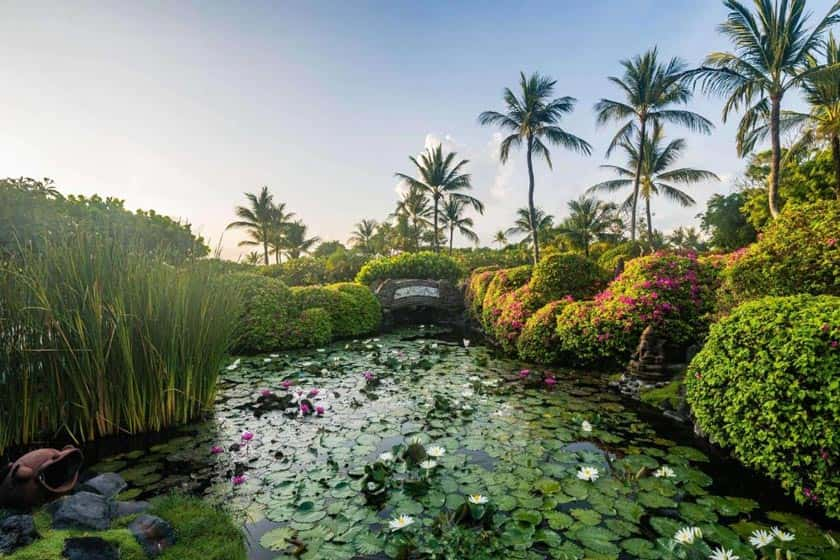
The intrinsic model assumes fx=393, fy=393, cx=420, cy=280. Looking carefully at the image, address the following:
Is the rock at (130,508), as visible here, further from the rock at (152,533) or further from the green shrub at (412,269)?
the green shrub at (412,269)

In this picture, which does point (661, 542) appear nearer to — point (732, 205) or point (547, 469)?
point (547, 469)

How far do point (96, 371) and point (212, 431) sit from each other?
4.10 feet

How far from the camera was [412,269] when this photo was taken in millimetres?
17344

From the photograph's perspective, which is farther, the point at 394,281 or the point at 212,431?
the point at 394,281

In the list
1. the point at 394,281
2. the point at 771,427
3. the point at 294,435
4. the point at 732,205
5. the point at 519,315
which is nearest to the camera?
the point at 771,427

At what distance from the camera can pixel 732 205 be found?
20.4m

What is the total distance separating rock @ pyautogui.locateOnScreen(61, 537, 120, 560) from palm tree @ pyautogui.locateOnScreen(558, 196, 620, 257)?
1113 inches

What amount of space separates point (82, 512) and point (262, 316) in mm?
7085

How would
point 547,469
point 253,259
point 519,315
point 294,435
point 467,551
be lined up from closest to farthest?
point 467,551 < point 547,469 < point 294,435 < point 519,315 < point 253,259

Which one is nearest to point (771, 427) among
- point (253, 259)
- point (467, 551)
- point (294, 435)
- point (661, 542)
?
point (661, 542)

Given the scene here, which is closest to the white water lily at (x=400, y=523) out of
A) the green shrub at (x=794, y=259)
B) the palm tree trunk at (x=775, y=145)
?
the green shrub at (x=794, y=259)

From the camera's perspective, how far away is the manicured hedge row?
8.90 metres

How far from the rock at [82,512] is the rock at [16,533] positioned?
0.46 feet

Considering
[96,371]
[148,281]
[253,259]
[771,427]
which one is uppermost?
[253,259]
